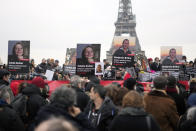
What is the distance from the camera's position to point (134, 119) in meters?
5.12

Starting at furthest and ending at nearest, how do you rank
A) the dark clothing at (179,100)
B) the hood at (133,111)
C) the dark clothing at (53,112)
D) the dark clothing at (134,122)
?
the dark clothing at (179,100) < the hood at (133,111) < the dark clothing at (134,122) < the dark clothing at (53,112)

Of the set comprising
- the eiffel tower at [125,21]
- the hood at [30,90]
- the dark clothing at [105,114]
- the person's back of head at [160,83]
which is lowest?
the dark clothing at [105,114]

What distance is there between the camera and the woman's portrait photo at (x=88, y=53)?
43.9 ft

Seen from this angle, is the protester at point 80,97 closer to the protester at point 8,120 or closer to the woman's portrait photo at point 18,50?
the protester at point 8,120

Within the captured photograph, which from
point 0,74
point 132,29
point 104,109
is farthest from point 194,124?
point 132,29

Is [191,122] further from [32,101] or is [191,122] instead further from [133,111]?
[32,101]

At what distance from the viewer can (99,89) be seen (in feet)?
21.8

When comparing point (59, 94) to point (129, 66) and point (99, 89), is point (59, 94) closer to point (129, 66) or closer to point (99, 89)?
point (99, 89)

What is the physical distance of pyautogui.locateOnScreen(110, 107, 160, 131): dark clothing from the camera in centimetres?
506

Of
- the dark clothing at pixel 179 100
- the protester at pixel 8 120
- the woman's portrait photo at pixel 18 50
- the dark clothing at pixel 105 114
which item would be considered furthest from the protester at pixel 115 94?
the woman's portrait photo at pixel 18 50

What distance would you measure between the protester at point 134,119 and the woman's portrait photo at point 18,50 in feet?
29.9

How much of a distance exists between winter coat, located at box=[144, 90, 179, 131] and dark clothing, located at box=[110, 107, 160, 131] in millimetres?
1514

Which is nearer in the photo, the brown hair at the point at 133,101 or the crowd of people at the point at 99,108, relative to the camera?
the crowd of people at the point at 99,108

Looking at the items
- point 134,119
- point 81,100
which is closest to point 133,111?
point 134,119
